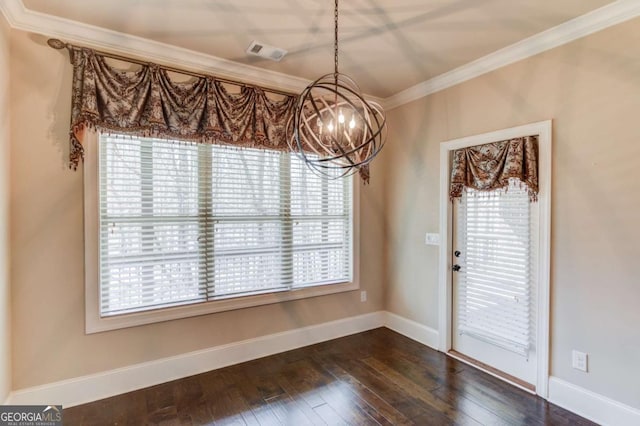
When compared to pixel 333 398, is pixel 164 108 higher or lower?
higher

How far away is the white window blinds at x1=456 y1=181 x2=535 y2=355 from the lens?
2.65 m

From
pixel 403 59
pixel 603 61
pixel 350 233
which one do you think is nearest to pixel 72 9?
pixel 403 59

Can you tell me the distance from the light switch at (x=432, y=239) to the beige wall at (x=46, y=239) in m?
2.94

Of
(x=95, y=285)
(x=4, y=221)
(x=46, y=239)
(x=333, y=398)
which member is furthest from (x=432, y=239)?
(x=4, y=221)

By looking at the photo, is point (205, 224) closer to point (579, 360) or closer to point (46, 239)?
point (46, 239)

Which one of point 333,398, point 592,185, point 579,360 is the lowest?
point 333,398

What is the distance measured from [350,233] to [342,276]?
1.73 ft

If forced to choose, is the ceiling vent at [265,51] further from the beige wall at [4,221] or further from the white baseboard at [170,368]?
the white baseboard at [170,368]

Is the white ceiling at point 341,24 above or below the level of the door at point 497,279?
above

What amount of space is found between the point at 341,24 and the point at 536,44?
5.24 feet

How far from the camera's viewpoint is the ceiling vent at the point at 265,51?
2.63 m

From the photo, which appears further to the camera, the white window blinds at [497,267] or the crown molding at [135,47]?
the white window blinds at [497,267]

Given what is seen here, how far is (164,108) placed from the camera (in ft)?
8.63

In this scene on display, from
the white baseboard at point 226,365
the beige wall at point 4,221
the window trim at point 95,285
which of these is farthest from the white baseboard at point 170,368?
the window trim at point 95,285
